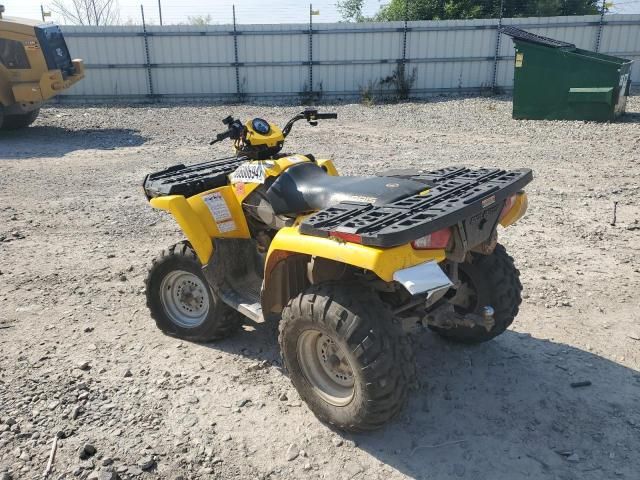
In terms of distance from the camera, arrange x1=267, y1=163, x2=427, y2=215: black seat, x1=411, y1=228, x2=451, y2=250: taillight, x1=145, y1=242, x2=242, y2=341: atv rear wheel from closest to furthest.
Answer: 1. x1=411, y1=228, x2=451, y2=250: taillight
2. x1=267, y1=163, x2=427, y2=215: black seat
3. x1=145, y1=242, x2=242, y2=341: atv rear wheel

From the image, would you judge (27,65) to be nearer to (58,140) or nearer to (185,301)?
(58,140)

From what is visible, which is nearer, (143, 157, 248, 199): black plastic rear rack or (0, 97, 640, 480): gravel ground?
(0, 97, 640, 480): gravel ground

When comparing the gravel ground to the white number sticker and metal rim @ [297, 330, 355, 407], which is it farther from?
the white number sticker

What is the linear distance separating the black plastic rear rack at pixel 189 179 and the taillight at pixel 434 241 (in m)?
1.72

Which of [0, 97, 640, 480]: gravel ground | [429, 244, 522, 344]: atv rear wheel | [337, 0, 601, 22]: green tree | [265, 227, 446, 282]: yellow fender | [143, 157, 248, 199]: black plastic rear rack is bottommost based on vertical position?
[0, 97, 640, 480]: gravel ground

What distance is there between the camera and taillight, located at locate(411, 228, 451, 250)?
108 inches

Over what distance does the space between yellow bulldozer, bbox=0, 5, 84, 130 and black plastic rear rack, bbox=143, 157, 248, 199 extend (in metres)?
10.2

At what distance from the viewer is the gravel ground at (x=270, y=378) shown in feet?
9.92

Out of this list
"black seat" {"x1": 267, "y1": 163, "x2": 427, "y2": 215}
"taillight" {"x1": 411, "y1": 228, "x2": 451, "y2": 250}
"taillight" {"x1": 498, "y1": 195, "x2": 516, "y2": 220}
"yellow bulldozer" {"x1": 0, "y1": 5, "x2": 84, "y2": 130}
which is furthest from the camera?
"yellow bulldozer" {"x1": 0, "y1": 5, "x2": 84, "y2": 130}

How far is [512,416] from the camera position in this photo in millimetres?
3305

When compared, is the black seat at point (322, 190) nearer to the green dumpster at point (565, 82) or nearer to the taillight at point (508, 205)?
the taillight at point (508, 205)

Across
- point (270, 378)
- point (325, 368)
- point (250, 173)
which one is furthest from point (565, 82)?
point (325, 368)

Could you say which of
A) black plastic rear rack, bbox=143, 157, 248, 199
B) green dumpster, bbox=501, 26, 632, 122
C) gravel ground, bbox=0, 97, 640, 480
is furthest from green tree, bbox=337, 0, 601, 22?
black plastic rear rack, bbox=143, 157, 248, 199

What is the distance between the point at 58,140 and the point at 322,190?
37.0 feet
